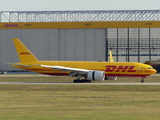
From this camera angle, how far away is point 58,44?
100 m

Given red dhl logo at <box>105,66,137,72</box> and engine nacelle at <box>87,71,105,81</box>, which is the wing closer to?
engine nacelle at <box>87,71,105,81</box>

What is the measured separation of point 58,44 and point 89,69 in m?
42.4

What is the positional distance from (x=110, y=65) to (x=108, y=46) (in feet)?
147

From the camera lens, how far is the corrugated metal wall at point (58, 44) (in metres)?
99.3

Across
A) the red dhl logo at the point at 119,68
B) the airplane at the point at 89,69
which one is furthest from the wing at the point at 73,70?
the red dhl logo at the point at 119,68

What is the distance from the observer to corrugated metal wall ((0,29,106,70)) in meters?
99.3

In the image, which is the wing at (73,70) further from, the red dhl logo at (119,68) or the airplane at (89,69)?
the red dhl logo at (119,68)

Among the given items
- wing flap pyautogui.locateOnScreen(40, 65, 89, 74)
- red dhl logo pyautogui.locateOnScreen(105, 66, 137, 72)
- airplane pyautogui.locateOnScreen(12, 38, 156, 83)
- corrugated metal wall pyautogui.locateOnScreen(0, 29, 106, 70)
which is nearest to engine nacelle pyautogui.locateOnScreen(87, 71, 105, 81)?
airplane pyautogui.locateOnScreen(12, 38, 156, 83)

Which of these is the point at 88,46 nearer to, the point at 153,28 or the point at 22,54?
the point at 153,28

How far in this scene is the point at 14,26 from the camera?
100m

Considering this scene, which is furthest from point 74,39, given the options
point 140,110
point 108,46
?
point 140,110

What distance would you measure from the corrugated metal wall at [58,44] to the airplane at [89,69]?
3909 cm

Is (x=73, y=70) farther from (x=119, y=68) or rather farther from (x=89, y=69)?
(x=119, y=68)

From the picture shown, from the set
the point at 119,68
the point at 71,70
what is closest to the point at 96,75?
the point at 71,70
